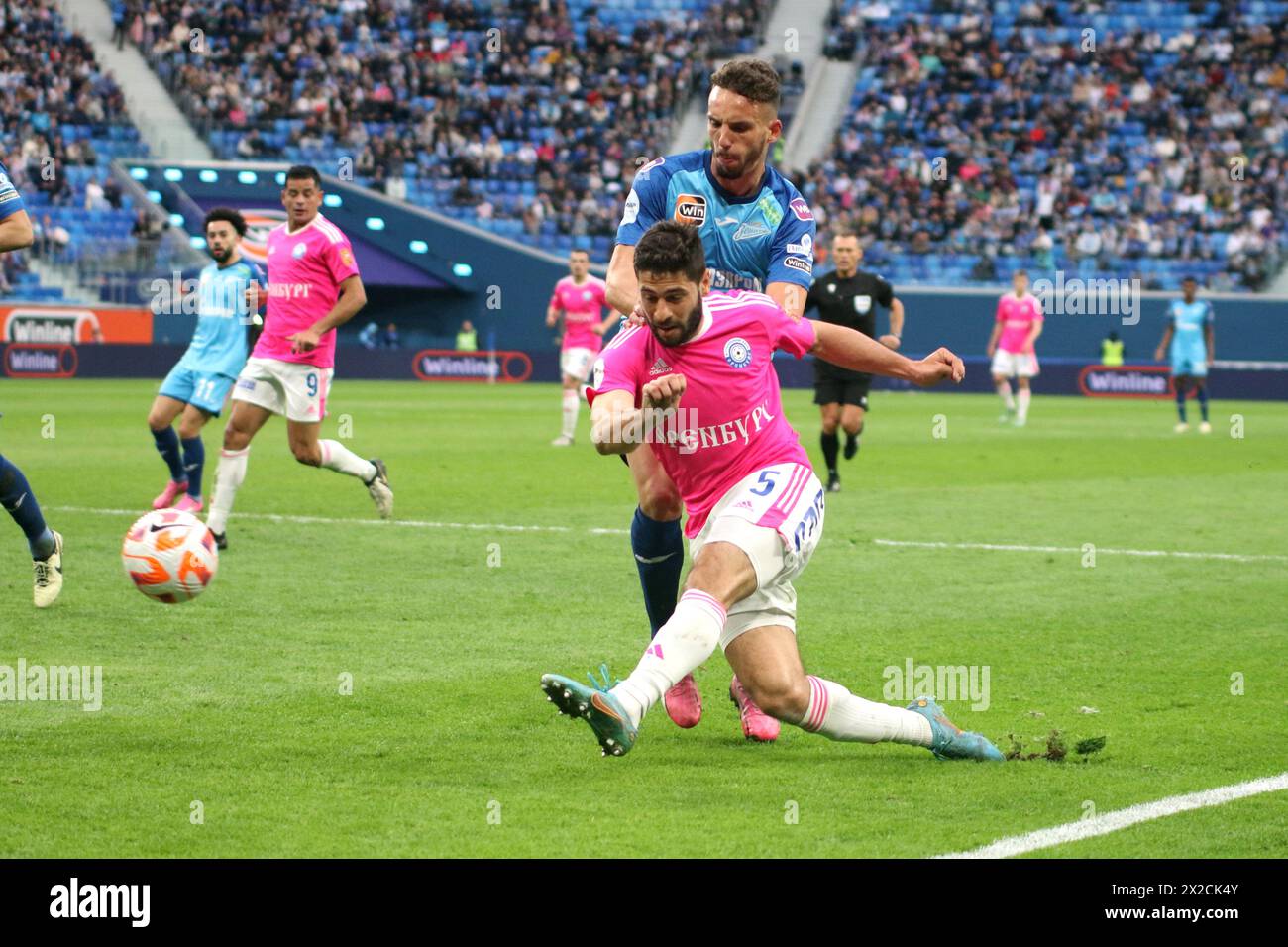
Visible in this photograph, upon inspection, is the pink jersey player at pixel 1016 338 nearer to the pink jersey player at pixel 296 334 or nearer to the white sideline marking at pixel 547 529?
the white sideline marking at pixel 547 529

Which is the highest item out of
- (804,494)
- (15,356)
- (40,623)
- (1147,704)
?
(804,494)


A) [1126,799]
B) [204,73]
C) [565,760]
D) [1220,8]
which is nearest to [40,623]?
[565,760]

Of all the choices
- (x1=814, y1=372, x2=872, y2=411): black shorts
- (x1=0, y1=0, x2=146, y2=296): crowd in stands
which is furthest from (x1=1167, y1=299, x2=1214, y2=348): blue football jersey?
(x1=0, y1=0, x2=146, y2=296): crowd in stands

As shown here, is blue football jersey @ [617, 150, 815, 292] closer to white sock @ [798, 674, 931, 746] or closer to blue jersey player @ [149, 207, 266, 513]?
white sock @ [798, 674, 931, 746]

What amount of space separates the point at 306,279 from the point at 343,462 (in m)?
1.39

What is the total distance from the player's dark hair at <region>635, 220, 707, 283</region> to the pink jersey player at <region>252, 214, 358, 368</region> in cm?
629

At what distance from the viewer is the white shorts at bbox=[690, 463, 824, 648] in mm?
5406

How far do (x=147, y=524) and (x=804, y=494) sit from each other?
2.85 m

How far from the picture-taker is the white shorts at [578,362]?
2208cm

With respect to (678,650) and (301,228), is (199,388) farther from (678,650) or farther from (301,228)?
(678,650)

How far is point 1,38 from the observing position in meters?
40.0

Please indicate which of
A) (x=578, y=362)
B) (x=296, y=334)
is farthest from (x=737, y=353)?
(x=578, y=362)
